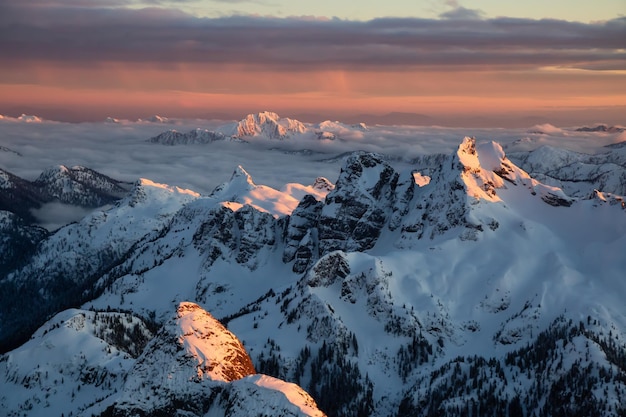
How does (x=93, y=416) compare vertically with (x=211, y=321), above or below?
below

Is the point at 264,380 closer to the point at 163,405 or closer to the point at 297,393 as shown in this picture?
the point at 297,393

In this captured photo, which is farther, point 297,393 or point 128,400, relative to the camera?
point 128,400

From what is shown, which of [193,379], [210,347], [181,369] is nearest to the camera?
[193,379]

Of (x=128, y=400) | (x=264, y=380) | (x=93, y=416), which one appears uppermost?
(x=264, y=380)

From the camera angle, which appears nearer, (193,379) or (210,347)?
(193,379)

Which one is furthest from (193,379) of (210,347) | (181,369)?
(210,347)

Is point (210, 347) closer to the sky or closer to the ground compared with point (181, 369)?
closer to the sky

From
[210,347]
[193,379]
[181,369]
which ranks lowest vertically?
[193,379]

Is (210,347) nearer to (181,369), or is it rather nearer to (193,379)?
(181,369)

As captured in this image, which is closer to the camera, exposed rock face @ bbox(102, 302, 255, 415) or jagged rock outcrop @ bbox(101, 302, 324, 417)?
jagged rock outcrop @ bbox(101, 302, 324, 417)

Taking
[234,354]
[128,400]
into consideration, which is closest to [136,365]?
[128,400]

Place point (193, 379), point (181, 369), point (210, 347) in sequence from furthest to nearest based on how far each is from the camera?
point (210, 347) < point (181, 369) < point (193, 379)
